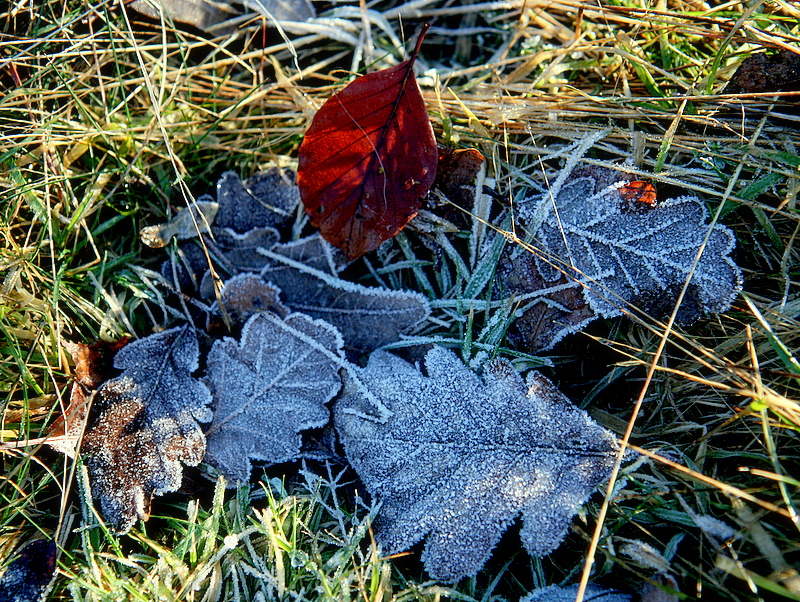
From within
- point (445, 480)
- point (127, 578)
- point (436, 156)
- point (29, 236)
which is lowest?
point (127, 578)

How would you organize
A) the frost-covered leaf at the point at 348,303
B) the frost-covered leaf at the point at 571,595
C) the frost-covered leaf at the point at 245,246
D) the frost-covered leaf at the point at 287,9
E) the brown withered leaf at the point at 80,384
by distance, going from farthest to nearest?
the frost-covered leaf at the point at 287,9 < the frost-covered leaf at the point at 245,246 < the frost-covered leaf at the point at 348,303 < the brown withered leaf at the point at 80,384 < the frost-covered leaf at the point at 571,595

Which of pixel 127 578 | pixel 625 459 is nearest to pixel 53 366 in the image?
pixel 127 578

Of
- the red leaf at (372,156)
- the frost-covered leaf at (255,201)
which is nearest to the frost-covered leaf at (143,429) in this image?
the frost-covered leaf at (255,201)

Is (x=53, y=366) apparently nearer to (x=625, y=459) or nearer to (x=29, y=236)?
(x=29, y=236)

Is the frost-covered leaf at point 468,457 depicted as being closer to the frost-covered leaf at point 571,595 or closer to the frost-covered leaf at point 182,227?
the frost-covered leaf at point 571,595

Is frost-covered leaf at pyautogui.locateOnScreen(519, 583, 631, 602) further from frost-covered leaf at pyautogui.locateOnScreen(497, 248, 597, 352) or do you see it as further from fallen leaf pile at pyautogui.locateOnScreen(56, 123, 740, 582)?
frost-covered leaf at pyautogui.locateOnScreen(497, 248, 597, 352)

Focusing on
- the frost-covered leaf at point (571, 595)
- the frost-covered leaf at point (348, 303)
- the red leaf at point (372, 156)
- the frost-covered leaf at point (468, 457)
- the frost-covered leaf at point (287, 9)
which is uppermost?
the frost-covered leaf at point (287, 9)

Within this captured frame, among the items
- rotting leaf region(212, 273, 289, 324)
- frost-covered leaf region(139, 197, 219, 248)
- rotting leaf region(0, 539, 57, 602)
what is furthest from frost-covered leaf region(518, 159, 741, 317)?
rotting leaf region(0, 539, 57, 602)

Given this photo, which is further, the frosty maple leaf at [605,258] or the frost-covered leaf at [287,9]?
the frost-covered leaf at [287,9]
